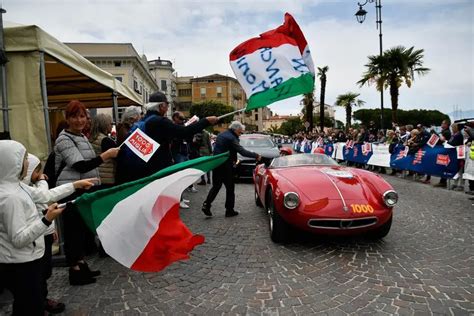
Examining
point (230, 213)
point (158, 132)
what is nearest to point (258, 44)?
point (158, 132)

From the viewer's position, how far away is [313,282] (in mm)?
3170

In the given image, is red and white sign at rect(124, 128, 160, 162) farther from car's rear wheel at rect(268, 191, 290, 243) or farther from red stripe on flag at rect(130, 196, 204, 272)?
car's rear wheel at rect(268, 191, 290, 243)

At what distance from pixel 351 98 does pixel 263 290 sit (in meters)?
41.0

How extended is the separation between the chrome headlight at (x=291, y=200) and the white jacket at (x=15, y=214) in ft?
8.72

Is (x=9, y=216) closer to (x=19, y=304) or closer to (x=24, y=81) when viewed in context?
(x=19, y=304)

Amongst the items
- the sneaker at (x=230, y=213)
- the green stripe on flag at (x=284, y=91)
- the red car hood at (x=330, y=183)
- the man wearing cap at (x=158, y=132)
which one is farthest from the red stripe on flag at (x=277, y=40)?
the sneaker at (x=230, y=213)

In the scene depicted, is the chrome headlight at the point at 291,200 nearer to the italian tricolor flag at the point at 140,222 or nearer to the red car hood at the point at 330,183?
the red car hood at the point at 330,183

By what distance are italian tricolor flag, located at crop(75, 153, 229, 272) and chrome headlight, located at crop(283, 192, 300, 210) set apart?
5.80 ft

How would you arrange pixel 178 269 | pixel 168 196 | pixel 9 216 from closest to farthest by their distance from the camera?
pixel 9 216
pixel 168 196
pixel 178 269

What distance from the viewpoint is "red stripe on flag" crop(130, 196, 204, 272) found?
2.31 meters

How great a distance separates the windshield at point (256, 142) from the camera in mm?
11328

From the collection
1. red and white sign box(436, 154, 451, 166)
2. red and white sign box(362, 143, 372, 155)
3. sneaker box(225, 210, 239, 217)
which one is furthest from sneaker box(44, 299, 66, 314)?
red and white sign box(362, 143, 372, 155)

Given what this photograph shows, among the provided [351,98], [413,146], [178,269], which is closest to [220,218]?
[178,269]

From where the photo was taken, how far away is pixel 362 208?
12.6 ft
